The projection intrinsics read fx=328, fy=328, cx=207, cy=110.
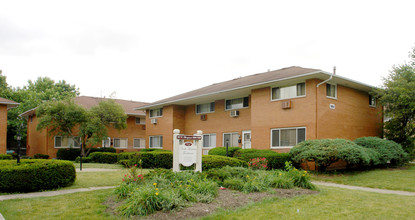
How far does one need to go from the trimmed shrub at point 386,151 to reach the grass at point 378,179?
1.21 metres

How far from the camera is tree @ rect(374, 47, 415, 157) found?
56.8ft

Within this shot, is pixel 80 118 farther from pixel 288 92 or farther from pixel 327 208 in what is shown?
pixel 327 208

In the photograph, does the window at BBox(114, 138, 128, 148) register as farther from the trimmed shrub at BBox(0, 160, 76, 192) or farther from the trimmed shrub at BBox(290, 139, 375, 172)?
the trimmed shrub at BBox(0, 160, 76, 192)

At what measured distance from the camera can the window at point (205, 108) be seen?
2480 cm

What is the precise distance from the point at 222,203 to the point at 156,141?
22135mm

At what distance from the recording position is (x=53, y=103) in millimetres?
26969

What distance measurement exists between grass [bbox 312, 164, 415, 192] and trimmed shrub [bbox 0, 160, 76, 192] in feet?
31.7

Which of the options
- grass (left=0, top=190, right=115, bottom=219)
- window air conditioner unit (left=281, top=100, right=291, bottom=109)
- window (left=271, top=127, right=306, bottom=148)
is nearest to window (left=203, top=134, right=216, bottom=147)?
window (left=271, top=127, right=306, bottom=148)

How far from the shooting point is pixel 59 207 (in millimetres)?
7109

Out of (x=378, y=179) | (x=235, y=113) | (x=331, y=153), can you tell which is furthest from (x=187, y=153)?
(x=235, y=113)

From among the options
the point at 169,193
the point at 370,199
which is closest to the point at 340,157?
the point at 370,199

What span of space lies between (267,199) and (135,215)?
10.0ft

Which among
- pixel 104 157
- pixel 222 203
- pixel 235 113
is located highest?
pixel 235 113

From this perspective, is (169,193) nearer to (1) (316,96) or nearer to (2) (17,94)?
(1) (316,96)
